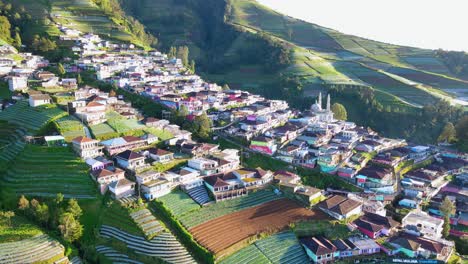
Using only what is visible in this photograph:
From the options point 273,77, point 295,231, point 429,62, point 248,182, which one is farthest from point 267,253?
point 429,62

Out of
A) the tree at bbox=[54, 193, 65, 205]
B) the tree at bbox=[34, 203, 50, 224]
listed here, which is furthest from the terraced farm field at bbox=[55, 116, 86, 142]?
the tree at bbox=[34, 203, 50, 224]

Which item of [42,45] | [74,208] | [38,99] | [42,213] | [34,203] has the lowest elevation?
[42,213]

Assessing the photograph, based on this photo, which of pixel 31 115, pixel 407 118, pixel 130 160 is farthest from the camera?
pixel 407 118

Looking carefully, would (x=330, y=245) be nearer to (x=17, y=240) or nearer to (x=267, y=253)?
(x=267, y=253)

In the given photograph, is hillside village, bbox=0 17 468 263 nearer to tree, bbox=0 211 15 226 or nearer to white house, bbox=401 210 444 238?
white house, bbox=401 210 444 238

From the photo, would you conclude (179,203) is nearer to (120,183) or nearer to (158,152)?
(120,183)

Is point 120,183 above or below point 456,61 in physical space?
below

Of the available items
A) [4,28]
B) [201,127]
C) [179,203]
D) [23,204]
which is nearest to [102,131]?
[201,127]
